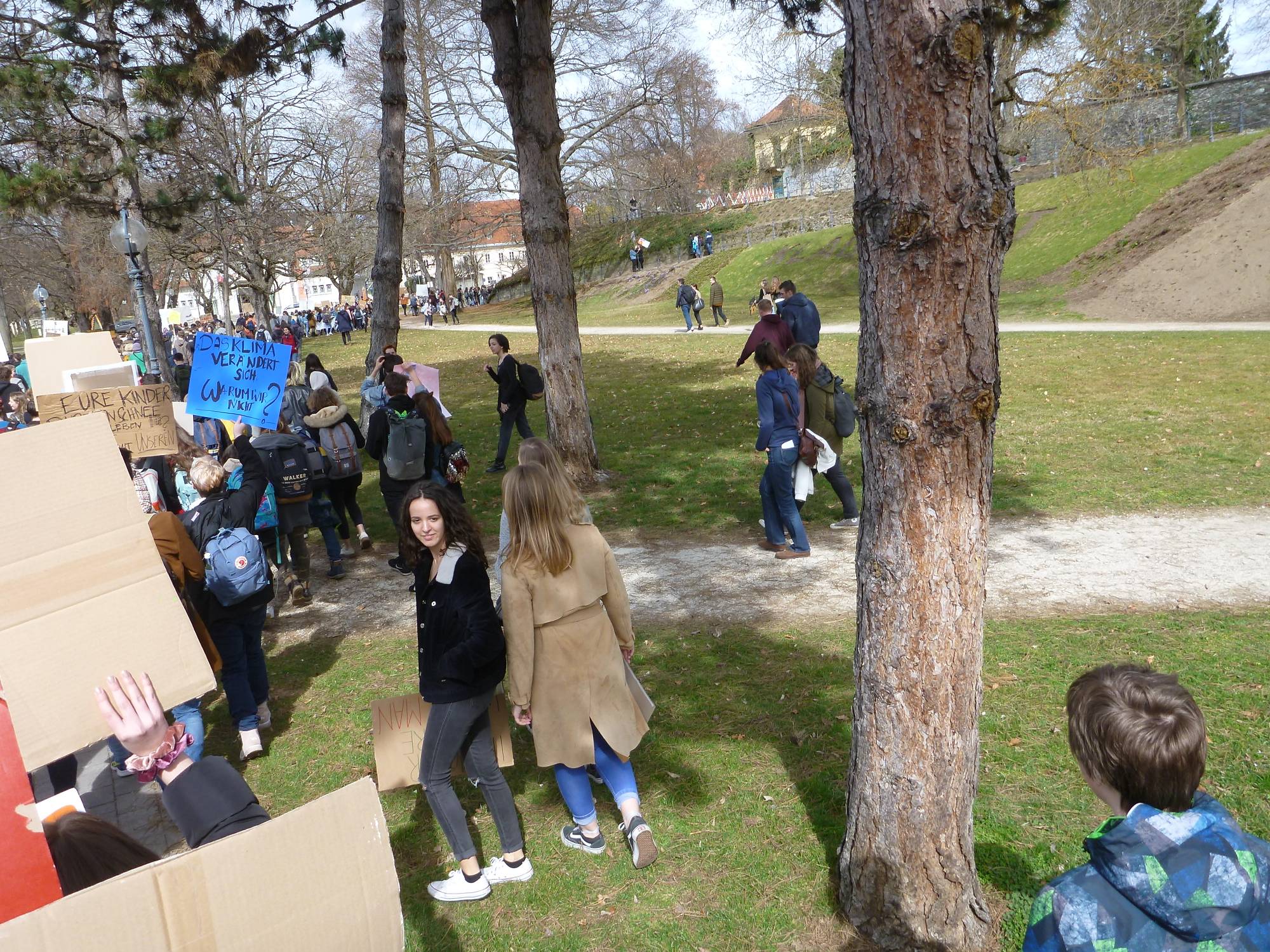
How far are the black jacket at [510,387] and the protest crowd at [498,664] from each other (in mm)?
2085

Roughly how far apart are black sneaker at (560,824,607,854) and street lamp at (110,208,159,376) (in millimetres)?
10904

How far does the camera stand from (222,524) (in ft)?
17.0

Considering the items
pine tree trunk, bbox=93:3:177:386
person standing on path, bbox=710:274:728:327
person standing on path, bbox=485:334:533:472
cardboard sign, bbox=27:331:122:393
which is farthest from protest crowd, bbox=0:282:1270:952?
person standing on path, bbox=710:274:728:327

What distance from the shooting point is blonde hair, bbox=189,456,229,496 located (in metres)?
5.30

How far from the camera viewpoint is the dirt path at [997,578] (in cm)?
666

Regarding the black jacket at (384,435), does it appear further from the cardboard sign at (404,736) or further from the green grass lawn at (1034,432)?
the cardboard sign at (404,736)

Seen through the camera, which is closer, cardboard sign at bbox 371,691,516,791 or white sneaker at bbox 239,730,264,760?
cardboard sign at bbox 371,691,516,791

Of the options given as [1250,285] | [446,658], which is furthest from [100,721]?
[1250,285]

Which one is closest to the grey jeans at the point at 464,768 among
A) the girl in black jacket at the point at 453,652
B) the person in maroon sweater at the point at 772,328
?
the girl in black jacket at the point at 453,652

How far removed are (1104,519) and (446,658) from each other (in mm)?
6780

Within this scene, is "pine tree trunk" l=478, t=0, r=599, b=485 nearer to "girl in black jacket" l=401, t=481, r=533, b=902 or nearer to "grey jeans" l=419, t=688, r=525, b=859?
"girl in black jacket" l=401, t=481, r=533, b=902

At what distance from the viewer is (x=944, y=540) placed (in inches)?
122

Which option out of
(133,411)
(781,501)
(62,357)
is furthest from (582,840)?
(62,357)

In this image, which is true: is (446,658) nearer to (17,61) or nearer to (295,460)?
(295,460)
